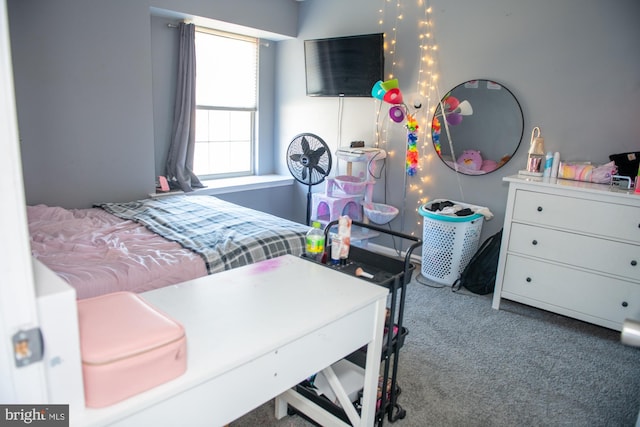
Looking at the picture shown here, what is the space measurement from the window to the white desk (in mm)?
3147

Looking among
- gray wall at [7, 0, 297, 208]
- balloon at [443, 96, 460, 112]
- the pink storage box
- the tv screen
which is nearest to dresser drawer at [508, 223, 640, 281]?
balloon at [443, 96, 460, 112]

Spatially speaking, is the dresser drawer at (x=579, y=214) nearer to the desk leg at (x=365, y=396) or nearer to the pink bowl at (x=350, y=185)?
the pink bowl at (x=350, y=185)

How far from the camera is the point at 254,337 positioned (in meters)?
1.16

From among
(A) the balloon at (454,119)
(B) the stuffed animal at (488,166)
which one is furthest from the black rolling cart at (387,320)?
(A) the balloon at (454,119)

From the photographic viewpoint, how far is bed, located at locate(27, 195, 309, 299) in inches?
79.8

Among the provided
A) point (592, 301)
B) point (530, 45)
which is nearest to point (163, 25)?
point (530, 45)

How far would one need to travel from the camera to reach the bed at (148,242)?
79.8 inches

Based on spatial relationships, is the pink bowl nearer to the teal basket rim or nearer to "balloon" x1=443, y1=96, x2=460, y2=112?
the teal basket rim

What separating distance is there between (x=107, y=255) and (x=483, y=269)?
2671 millimetres

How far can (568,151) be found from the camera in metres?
3.17

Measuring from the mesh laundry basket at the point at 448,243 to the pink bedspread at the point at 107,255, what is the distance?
6.43 feet

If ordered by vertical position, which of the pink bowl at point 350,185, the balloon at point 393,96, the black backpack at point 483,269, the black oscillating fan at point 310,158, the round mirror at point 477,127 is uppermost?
the balloon at point 393,96

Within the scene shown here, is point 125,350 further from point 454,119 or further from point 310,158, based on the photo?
point 454,119

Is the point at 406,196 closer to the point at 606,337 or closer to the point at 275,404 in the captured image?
the point at 606,337
